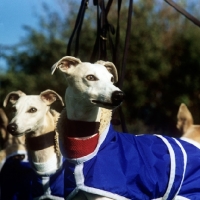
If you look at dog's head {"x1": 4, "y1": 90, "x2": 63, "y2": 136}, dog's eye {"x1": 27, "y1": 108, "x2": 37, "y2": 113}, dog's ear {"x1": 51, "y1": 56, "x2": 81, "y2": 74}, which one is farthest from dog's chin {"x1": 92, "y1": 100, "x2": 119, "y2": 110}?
dog's eye {"x1": 27, "y1": 108, "x2": 37, "y2": 113}

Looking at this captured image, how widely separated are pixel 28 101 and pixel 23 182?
1.63 ft

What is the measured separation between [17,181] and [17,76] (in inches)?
210

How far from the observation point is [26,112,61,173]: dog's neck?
3111mm

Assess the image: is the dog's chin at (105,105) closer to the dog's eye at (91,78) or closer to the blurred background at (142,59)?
the dog's eye at (91,78)

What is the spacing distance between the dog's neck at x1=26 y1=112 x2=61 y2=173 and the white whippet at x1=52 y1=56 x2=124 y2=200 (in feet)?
2.37

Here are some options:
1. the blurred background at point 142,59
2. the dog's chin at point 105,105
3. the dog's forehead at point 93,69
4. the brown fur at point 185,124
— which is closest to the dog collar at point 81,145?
the dog's chin at point 105,105

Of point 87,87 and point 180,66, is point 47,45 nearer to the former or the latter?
point 180,66

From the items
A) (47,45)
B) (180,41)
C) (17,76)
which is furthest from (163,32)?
(17,76)

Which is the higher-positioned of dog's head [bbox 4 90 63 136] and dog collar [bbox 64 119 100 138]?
dog collar [bbox 64 119 100 138]

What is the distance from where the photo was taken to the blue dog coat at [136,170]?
223 cm

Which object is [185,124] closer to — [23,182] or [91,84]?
[23,182]

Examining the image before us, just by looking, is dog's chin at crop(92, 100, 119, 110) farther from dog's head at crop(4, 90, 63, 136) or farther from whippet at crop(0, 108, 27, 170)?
whippet at crop(0, 108, 27, 170)

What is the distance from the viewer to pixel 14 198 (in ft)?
10.7

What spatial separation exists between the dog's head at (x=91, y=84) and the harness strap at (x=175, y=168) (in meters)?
0.42
